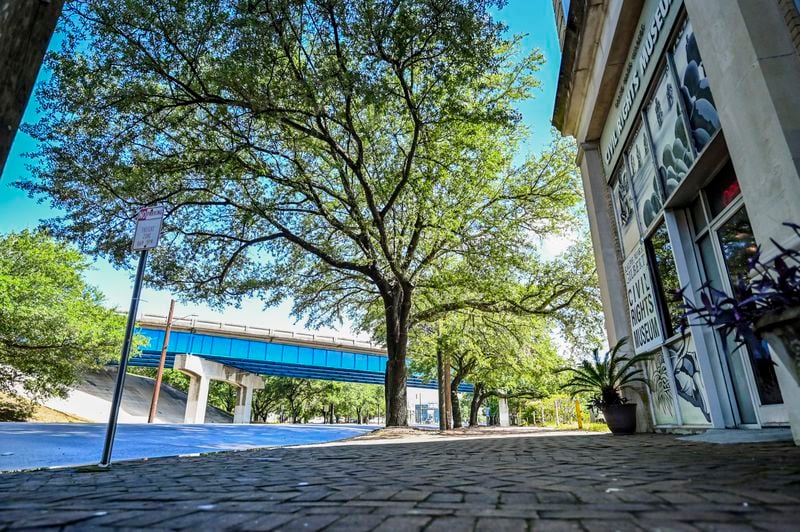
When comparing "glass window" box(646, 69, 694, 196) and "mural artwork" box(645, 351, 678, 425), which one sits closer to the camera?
"glass window" box(646, 69, 694, 196)

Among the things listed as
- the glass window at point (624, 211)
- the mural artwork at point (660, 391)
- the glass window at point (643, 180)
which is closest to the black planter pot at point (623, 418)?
the mural artwork at point (660, 391)

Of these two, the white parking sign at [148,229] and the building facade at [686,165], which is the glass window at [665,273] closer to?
the building facade at [686,165]

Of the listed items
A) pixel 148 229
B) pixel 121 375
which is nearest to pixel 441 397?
pixel 121 375

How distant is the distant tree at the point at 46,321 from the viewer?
1744cm

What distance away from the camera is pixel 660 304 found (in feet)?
22.9

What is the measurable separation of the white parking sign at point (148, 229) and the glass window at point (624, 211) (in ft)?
25.5

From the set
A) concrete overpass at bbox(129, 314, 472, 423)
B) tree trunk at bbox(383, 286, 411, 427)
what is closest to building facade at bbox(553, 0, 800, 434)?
tree trunk at bbox(383, 286, 411, 427)

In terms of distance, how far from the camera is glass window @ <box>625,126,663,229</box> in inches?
269

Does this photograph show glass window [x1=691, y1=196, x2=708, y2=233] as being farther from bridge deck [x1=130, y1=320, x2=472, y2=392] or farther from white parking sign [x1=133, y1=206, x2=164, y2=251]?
bridge deck [x1=130, y1=320, x2=472, y2=392]

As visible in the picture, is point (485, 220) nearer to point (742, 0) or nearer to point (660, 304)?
point (660, 304)

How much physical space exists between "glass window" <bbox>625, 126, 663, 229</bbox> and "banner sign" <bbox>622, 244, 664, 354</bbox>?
67 centimetres

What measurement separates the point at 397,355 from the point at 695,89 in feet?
34.7

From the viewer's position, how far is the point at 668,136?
19.9 feet

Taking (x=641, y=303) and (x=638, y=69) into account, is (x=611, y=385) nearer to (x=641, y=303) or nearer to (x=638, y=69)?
(x=641, y=303)
